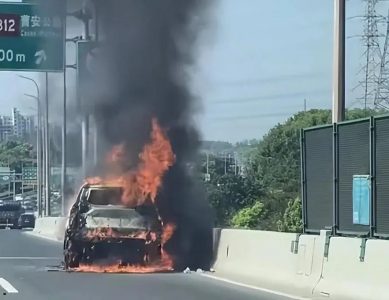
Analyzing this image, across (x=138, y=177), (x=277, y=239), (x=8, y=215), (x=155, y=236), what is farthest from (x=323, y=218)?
(x=8, y=215)

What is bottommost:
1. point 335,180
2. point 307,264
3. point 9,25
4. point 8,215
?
point 8,215

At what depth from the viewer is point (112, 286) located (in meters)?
17.1

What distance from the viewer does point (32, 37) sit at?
1268 inches

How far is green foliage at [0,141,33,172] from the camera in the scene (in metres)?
143

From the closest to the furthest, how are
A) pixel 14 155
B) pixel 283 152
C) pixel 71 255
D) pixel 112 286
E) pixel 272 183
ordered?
pixel 112 286, pixel 71 255, pixel 272 183, pixel 283 152, pixel 14 155

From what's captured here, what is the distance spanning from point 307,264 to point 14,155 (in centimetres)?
13450

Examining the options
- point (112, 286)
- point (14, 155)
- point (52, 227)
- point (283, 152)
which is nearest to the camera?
point (112, 286)

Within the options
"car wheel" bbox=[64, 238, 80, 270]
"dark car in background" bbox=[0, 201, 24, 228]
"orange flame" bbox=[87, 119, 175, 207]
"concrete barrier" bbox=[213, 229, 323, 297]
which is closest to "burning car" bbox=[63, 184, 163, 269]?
"car wheel" bbox=[64, 238, 80, 270]

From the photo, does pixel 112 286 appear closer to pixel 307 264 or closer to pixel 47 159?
pixel 307 264

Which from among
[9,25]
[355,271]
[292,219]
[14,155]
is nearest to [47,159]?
[9,25]

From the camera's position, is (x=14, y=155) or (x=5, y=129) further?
(x=5, y=129)

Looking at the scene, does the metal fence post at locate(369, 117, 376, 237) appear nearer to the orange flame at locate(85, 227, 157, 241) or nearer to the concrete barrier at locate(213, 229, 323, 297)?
the concrete barrier at locate(213, 229, 323, 297)

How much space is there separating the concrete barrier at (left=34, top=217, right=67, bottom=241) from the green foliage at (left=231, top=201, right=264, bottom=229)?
9.63 metres

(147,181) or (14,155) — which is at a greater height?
(14,155)
